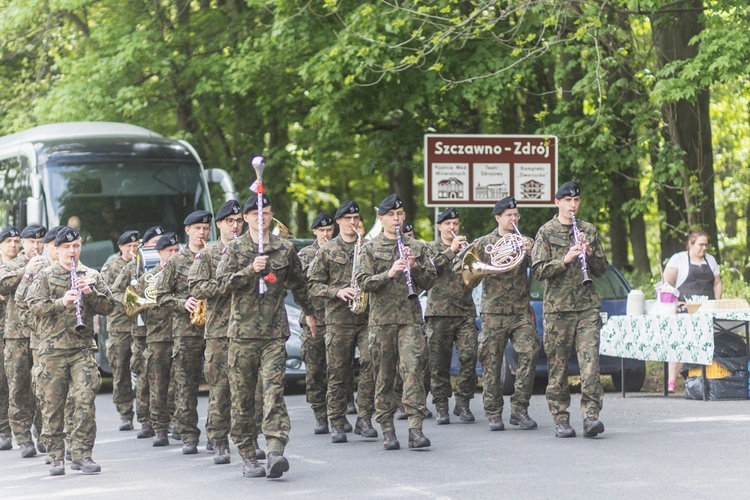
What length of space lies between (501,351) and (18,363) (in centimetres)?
441

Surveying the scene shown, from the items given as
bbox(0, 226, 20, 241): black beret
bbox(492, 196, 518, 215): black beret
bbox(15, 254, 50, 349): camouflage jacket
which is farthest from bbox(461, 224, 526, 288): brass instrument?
bbox(0, 226, 20, 241): black beret

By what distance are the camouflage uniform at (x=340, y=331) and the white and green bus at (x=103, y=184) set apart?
25.5 ft

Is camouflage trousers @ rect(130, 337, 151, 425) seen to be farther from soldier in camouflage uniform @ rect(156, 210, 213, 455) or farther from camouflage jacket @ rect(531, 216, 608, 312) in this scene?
camouflage jacket @ rect(531, 216, 608, 312)

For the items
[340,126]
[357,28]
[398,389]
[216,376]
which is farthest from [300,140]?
[216,376]

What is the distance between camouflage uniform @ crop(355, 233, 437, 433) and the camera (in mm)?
11406

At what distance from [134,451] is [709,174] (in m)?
11.1

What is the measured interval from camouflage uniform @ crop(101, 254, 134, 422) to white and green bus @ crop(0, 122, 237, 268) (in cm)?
476

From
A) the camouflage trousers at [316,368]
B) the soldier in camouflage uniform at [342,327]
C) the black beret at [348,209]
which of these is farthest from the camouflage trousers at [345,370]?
the black beret at [348,209]

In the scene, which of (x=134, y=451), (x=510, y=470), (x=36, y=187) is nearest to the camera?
(x=510, y=470)

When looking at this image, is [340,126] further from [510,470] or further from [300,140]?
[510,470]

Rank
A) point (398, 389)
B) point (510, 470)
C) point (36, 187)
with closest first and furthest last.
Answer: point (510, 470)
point (398, 389)
point (36, 187)

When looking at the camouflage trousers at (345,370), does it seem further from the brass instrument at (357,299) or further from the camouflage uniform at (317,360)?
the camouflage uniform at (317,360)

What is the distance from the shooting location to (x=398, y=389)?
1373cm

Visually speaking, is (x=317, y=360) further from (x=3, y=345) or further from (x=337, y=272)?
(x=3, y=345)
